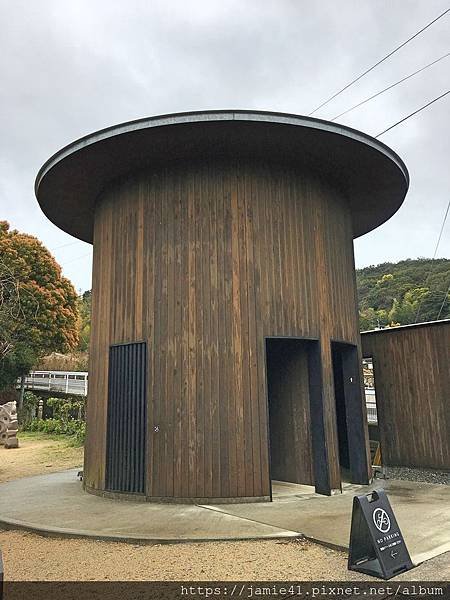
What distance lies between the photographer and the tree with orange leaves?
871 inches

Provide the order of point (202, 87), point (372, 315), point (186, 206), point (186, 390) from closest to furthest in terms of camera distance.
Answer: point (186, 390) → point (186, 206) → point (202, 87) → point (372, 315)

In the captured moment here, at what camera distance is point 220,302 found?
23.8 feet

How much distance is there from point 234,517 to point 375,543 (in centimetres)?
238

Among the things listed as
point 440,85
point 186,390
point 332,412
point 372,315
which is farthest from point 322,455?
point 372,315

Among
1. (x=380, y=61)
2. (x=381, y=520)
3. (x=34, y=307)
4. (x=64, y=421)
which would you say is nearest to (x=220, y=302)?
(x=381, y=520)

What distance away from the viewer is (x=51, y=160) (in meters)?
7.80

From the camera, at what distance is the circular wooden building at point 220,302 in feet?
22.6

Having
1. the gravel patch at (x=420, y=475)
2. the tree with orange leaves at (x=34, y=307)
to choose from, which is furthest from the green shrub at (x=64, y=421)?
the gravel patch at (x=420, y=475)

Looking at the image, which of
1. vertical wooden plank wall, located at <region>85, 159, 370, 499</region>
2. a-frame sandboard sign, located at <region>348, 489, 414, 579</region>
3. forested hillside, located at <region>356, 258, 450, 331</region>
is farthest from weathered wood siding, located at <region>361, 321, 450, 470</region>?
forested hillside, located at <region>356, 258, 450, 331</region>

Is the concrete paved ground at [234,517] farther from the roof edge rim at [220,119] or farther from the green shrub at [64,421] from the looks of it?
the green shrub at [64,421]

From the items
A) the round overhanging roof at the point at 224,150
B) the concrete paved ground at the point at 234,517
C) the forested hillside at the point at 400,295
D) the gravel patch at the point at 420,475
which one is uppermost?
the forested hillside at the point at 400,295

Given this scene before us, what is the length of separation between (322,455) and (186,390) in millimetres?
2372

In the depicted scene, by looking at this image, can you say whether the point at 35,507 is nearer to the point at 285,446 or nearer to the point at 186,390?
the point at 186,390

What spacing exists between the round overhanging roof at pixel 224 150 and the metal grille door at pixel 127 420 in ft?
10.0
